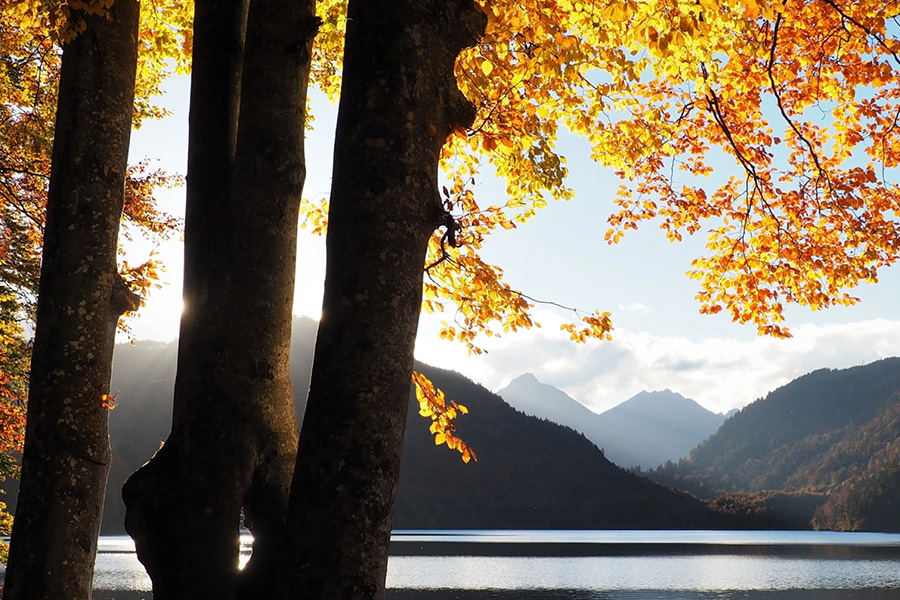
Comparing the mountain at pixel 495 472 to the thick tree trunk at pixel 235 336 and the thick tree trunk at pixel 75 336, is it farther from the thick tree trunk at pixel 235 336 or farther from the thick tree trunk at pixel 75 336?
the thick tree trunk at pixel 235 336

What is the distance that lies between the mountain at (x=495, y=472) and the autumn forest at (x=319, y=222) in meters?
161

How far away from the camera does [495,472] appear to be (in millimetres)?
176125

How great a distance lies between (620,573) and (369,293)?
80.3 meters

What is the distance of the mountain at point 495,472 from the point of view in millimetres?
173250

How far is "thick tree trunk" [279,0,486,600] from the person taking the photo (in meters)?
3.03

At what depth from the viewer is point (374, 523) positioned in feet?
10.0

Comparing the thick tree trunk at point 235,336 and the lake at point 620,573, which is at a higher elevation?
the thick tree trunk at point 235,336

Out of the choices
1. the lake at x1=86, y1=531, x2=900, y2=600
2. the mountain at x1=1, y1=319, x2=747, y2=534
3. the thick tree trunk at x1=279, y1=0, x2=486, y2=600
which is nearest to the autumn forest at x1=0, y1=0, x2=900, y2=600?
the thick tree trunk at x1=279, y1=0, x2=486, y2=600

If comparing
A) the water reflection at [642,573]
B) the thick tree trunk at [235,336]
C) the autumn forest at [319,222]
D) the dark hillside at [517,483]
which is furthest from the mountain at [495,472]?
the thick tree trunk at [235,336]

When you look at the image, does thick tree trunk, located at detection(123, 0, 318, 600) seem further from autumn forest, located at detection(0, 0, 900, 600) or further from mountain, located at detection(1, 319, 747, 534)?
mountain, located at detection(1, 319, 747, 534)

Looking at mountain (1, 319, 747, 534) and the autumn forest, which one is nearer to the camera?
the autumn forest

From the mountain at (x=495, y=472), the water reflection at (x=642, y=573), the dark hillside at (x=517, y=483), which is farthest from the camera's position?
the dark hillside at (x=517, y=483)

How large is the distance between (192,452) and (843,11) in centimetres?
721

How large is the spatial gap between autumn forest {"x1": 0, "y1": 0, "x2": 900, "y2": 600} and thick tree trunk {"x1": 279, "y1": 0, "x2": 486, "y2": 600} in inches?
0.4
